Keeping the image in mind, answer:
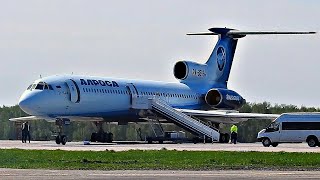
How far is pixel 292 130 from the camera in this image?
2539 inches

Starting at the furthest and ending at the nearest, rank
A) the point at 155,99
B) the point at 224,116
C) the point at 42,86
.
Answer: the point at 224,116, the point at 155,99, the point at 42,86

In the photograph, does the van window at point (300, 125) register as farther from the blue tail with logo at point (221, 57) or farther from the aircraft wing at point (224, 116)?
the blue tail with logo at point (221, 57)

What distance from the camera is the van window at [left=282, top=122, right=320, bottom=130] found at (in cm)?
6378

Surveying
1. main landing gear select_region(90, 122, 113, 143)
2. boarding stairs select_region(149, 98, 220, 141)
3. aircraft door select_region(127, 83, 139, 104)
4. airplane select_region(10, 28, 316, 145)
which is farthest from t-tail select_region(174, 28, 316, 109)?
main landing gear select_region(90, 122, 113, 143)

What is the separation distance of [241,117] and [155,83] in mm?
7626

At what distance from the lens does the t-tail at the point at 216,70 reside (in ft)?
293

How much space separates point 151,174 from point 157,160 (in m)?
9.00

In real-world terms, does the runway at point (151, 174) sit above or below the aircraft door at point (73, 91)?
below

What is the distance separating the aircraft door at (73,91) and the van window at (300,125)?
1574cm

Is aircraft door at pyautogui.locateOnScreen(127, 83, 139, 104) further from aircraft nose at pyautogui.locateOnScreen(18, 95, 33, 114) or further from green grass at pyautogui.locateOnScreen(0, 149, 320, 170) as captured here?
green grass at pyautogui.locateOnScreen(0, 149, 320, 170)

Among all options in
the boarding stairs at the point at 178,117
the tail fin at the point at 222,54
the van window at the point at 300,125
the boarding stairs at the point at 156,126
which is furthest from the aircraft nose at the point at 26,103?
the tail fin at the point at 222,54

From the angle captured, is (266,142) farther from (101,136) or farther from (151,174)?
(151,174)

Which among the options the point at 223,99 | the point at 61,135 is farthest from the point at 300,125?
the point at 223,99

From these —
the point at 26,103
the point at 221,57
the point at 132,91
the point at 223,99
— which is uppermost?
the point at 221,57
